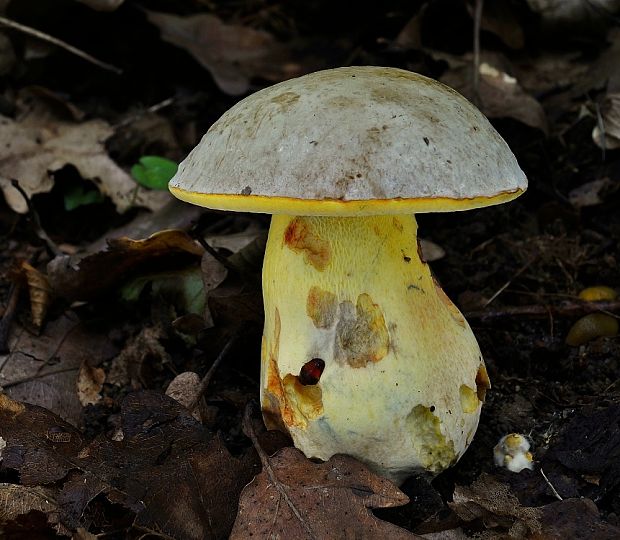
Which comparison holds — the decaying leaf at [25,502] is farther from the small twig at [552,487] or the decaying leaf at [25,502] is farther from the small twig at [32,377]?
the small twig at [552,487]

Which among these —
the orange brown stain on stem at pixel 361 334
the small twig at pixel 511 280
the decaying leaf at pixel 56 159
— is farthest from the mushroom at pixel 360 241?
the decaying leaf at pixel 56 159

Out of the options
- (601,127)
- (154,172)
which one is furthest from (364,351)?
(601,127)

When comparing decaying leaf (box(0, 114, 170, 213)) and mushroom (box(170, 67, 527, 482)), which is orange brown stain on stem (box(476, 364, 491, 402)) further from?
decaying leaf (box(0, 114, 170, 213))

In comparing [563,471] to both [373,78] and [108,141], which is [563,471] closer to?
[373,78]

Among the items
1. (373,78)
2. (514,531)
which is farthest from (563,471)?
(373,78)

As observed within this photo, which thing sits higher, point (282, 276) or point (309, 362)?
point (282, 276)

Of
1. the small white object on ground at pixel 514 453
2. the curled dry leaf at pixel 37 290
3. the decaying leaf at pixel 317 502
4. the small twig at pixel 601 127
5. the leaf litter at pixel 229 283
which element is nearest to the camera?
the decaying leaf at pixel 317 502

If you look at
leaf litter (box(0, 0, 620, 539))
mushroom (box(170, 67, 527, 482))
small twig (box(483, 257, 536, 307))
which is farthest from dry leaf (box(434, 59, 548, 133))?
mushroom (box(170, 67, 527, 482))
